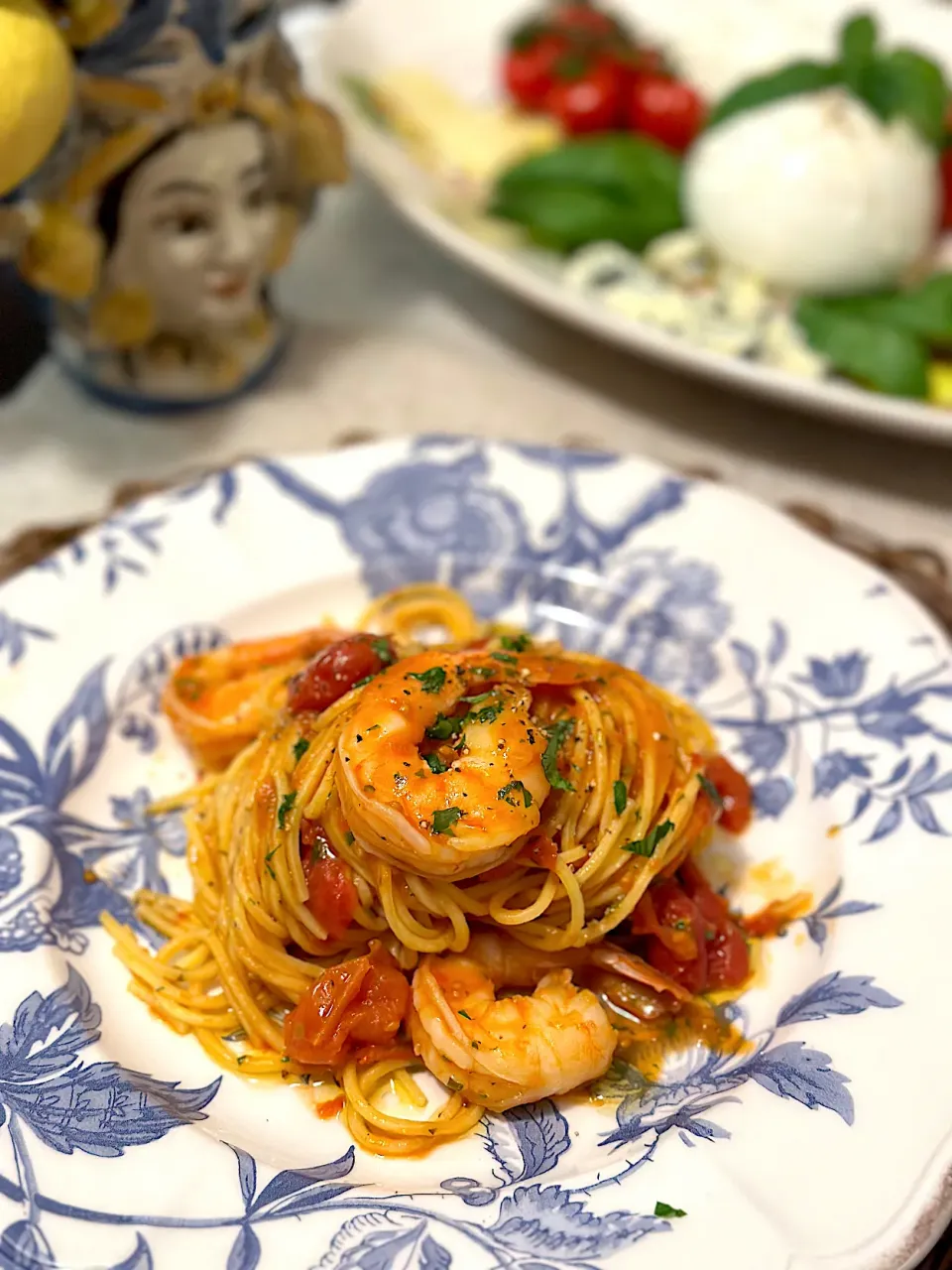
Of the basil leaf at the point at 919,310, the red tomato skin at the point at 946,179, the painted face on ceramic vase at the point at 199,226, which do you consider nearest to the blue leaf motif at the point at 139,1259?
the painted face on ceramic vase at the point at 199,226

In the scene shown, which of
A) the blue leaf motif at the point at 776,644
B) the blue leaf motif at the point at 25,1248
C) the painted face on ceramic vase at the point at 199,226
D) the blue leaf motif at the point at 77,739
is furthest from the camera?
the painted face on ceramic vase at the point at 199,226

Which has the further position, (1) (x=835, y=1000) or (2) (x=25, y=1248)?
(1) (x=835, y=1000)

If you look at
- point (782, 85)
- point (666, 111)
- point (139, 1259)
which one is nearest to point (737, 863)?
point (139, 1259)

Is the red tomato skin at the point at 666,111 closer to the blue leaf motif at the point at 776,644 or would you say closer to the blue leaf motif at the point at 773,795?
the blue leaf motif at the point at 776,644

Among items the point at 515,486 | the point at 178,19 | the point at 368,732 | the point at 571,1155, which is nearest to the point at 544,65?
the point at 178,19

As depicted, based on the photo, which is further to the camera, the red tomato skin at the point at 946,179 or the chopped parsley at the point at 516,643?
the red tomato skin at the point at 946,179

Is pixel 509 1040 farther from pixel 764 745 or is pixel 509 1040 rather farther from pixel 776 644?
pixel 776 644
